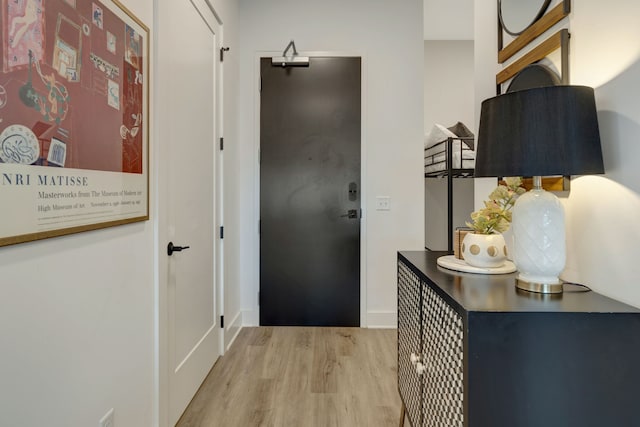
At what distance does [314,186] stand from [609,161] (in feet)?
7.39

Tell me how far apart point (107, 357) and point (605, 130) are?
1.71 metres

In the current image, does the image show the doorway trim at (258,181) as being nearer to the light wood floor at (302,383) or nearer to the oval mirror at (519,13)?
the light wood floor at (302,383)

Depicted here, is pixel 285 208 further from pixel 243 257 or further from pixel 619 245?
pixel 619 245

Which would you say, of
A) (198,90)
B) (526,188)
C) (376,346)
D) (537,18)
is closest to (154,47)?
(198,90)

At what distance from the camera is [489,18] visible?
67.9 inches

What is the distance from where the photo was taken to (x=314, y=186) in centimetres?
307

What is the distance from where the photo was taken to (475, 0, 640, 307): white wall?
914mm

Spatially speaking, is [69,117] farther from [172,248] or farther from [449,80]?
[449,80]

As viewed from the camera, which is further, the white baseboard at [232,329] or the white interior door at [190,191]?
the white baseboard at [232,329]

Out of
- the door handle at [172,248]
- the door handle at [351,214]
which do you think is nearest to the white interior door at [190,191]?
the door handle at [172,248]

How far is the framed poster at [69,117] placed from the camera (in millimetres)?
819

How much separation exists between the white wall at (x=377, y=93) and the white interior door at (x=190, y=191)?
0.74 metres

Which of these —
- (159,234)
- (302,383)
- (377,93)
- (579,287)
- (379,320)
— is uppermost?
(377,93)

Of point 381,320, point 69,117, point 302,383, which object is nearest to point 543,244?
point 69,117
